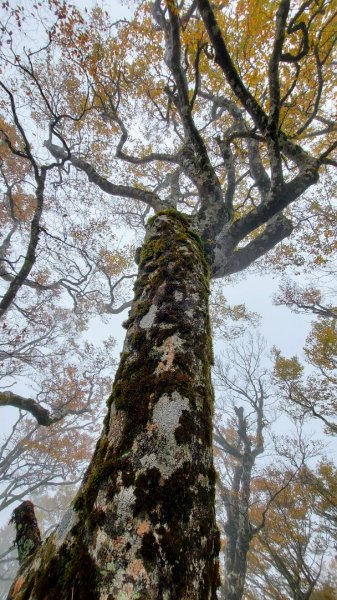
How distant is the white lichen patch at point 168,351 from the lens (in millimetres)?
1468

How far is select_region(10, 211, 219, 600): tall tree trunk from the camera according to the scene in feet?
2.85

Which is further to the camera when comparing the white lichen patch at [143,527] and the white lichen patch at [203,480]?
the white lichen patch at [203,480]

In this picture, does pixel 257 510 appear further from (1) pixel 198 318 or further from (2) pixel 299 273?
(1) pixel 198 318

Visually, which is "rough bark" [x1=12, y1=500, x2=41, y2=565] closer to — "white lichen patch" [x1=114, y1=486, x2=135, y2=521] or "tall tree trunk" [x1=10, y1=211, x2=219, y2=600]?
"tall tree trunk" [x1=10, y1=211, x2=219, y2=600]

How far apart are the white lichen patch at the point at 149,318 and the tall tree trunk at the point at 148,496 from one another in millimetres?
17

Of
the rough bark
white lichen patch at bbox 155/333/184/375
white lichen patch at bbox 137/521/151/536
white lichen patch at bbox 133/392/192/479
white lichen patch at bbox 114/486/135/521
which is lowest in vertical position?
the rough bark

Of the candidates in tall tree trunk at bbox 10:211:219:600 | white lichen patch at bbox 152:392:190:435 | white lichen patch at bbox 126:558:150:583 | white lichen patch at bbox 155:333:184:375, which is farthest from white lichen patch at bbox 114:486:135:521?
white lichen patch at bbox 155:333:184:375

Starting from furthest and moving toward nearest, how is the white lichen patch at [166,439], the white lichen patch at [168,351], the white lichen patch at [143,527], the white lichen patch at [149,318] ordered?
the white lichen patch at [149,318] < the white lichen patch at [168,351] < the white lichen patch at [166,439] < the white lichen patch at [143,527]

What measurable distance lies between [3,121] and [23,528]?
1272cm

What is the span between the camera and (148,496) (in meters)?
1.03

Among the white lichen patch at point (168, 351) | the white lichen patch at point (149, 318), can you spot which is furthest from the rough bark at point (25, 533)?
the white lichen patch at point (149, 318)

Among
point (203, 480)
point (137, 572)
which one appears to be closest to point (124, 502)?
point (137, 572)

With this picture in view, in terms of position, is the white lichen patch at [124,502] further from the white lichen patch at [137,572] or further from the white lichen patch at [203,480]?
the white lichen patch at [203,480]

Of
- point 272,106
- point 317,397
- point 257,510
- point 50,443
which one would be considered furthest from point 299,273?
point 50,443
